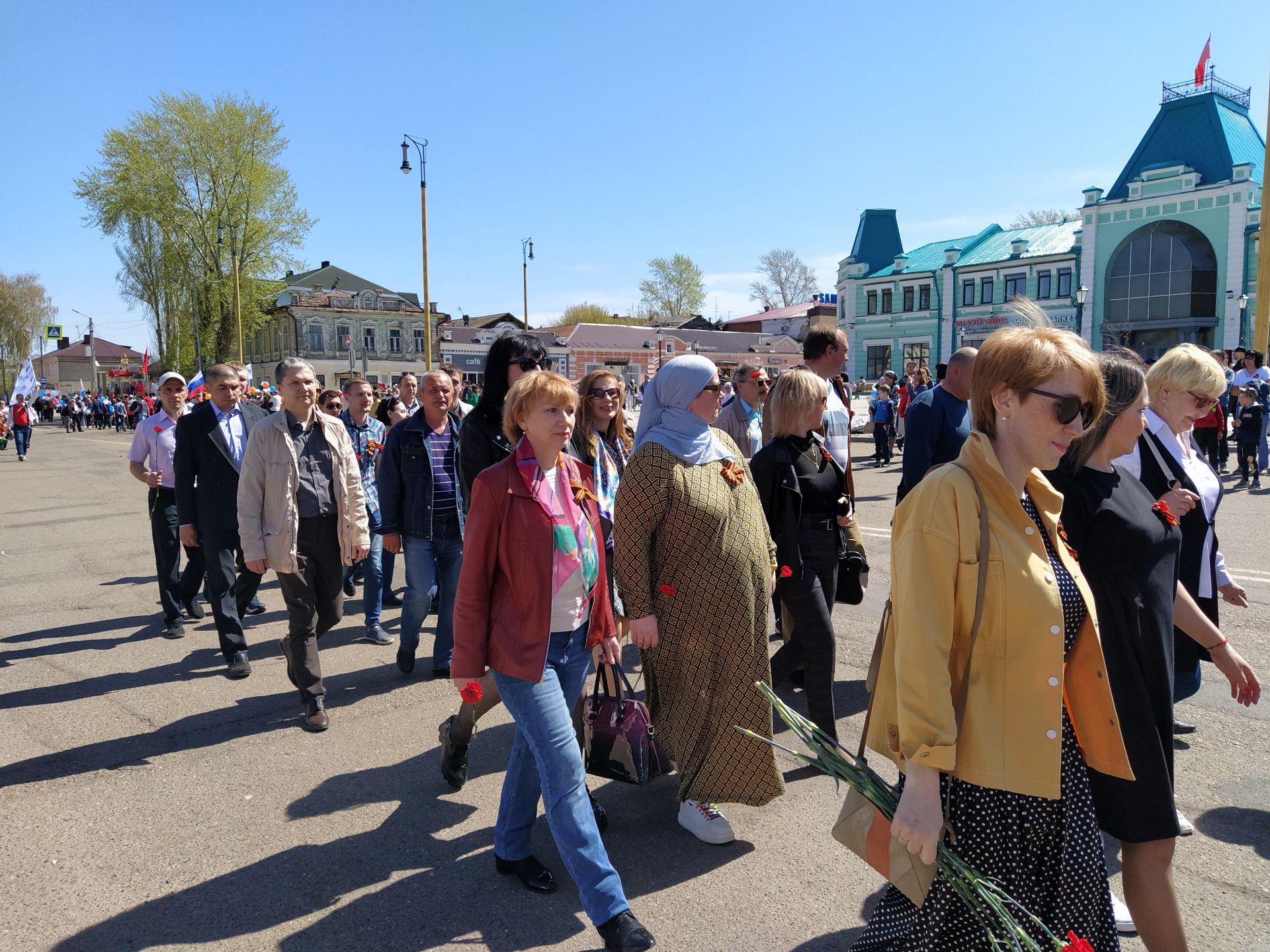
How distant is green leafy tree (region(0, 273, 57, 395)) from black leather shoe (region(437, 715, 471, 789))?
87092 millimetres

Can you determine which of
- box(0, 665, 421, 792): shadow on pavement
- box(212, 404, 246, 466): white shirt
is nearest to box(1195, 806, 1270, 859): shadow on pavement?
box(0, 665, 421, 792): shadow on pavement

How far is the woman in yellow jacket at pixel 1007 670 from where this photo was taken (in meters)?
1.90

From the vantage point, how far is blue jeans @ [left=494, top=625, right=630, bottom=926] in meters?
2.75

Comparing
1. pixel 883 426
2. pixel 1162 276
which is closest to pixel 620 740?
pixel 883 426

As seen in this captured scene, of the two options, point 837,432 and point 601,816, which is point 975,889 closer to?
point 601,816

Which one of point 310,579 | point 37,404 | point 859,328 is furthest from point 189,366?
point 310,579

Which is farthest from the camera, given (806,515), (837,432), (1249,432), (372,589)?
(1249,432)

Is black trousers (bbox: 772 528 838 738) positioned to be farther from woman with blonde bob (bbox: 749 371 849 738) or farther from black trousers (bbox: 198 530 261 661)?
black trousers (bbox: 198 530 261 661)

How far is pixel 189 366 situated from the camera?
166ft

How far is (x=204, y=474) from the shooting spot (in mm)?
5883

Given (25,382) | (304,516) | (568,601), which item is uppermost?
(25,382)

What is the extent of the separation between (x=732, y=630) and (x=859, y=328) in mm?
56028

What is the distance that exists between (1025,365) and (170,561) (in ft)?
22.6

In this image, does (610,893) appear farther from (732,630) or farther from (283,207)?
(283,207)
